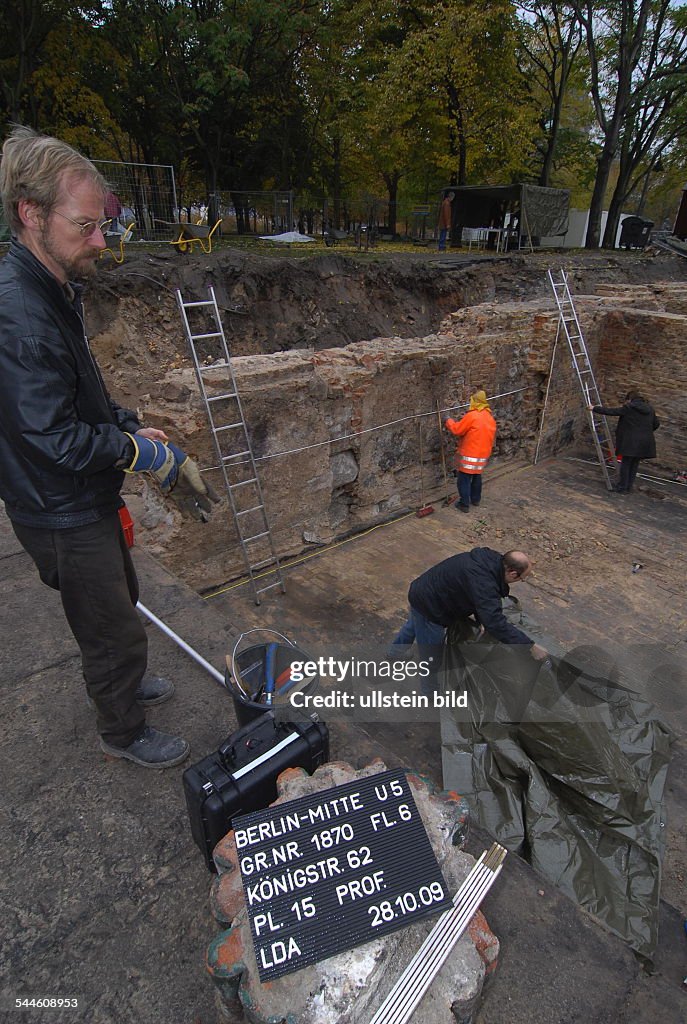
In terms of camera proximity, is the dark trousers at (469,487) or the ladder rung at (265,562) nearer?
the ladder rung at (265,562)

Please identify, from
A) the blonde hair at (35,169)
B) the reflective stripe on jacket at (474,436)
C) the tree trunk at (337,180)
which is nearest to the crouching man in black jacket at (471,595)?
the blonde hair at (35,169)

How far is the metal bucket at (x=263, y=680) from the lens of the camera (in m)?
2.63

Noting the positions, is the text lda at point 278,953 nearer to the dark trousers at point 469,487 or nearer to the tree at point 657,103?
the dark trousers at point 469,487

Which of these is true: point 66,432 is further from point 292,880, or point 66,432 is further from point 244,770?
point 292,880

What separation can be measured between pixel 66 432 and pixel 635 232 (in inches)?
1220

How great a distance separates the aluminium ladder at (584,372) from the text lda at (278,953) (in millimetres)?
8762

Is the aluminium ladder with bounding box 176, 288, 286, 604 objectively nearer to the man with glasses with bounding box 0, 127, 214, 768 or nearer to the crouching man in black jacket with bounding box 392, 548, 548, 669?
the crouching man in black jacket with bounding box 392, 548, 548, 669

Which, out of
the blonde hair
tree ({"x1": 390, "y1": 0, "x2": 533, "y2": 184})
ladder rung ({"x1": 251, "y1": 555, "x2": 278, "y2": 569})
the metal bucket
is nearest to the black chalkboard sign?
the metal bucket

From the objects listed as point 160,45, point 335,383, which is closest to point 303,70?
point 160,45

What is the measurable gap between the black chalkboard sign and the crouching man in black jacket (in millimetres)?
1904

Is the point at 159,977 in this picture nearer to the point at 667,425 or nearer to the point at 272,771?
the point at 272,771

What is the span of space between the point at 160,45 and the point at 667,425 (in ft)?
72.3

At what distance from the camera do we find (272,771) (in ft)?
7.43

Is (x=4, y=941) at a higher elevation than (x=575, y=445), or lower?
higher
